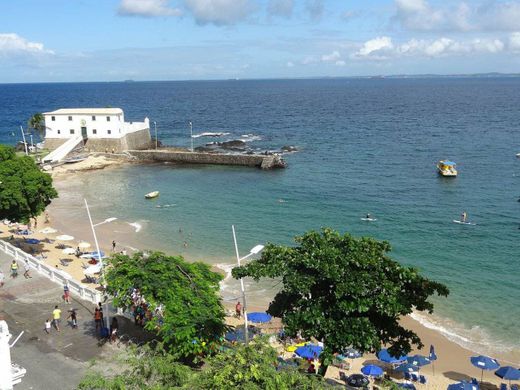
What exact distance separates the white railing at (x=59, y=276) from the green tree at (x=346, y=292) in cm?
1134

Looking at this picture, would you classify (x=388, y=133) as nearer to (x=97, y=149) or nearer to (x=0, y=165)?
(x=97, y=149)

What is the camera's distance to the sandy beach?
2691 centimetres

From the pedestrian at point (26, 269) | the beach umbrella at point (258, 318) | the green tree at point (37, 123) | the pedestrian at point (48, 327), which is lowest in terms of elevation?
the beach umbrella at point (258, 318)

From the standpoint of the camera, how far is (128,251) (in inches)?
1751

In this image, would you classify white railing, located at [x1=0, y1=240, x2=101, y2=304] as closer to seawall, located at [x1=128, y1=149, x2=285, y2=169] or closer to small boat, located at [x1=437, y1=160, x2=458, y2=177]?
seawall, located at [x1=128, y1=149, x2=285, y2=169]

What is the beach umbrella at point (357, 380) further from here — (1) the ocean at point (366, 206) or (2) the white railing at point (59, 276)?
(2) the white railing at point (59, 276)

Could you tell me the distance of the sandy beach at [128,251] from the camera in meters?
26.9

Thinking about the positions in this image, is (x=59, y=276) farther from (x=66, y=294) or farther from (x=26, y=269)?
(x=26, y=269)

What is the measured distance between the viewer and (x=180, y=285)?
75.4 ft

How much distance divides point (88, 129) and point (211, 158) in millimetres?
20269

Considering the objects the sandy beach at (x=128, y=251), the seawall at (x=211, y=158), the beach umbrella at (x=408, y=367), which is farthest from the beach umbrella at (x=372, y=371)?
the seawall at (x=211, y=158)

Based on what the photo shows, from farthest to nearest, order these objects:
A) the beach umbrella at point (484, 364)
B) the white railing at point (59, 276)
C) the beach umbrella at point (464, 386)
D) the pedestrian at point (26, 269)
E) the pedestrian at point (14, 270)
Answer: the pedestrian at point (14, 270)
the pedestrian at point (26, 269)
the white railing at point (59, 276)
the beach umbrella at point (484, 364)
the beach umbrella at point (464, 386)

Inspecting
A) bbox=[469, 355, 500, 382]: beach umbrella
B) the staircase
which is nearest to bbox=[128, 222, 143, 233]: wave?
the staircase

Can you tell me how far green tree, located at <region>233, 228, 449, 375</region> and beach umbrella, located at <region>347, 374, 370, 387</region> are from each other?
4.75 meters
